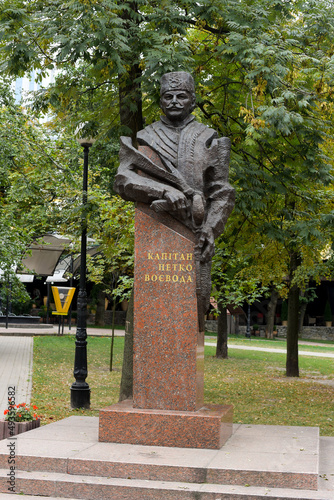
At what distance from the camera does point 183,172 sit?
8320 mm

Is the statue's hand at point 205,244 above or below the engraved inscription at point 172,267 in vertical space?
above

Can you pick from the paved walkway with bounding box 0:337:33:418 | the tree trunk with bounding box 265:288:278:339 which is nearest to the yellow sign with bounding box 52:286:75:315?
the paved walkway with bounding box 0:337:33:418

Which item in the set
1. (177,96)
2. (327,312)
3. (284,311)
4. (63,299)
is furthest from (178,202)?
(327,312)

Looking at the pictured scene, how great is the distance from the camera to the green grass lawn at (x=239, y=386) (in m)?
13.3

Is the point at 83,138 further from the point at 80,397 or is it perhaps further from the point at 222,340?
the point at 222,340

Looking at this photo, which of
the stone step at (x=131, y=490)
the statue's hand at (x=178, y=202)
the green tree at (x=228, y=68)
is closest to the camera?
the stone step at (x=131, y=490)

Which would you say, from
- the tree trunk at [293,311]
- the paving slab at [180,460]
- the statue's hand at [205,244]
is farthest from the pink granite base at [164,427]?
the tree trunk at [293,311]

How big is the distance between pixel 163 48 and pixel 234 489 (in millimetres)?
6355

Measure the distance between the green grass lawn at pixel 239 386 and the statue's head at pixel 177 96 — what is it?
585cm

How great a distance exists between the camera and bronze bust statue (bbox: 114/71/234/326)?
26.6 feet

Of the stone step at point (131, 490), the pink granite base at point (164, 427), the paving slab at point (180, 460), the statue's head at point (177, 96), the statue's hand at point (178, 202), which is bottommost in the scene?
the stone step at point (131, 490)

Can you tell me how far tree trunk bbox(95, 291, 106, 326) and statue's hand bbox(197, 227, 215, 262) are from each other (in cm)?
3319

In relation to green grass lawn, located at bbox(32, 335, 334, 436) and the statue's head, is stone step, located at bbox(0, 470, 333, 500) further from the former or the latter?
green grass lawn, located at bbox(32, 335, 334, 436)

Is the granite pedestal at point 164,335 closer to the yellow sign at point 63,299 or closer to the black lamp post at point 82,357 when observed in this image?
the black lamp post at point 82,357
